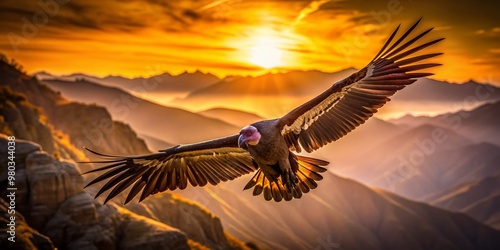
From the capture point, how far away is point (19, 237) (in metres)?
27.4

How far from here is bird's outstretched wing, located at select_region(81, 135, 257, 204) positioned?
13523mm

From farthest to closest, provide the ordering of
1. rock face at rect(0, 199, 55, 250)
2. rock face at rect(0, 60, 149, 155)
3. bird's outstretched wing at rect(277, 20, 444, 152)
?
rock face at rect(0, 60, 149, 155) < rock face at rect(0, 199, 55, 250) < bird's outstretched wing at rect(277, 20, 444, 152)

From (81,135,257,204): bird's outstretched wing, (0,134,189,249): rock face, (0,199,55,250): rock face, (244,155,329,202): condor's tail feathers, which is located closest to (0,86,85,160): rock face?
(0,134,189,249): rock face

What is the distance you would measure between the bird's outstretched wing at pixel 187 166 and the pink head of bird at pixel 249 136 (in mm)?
2112

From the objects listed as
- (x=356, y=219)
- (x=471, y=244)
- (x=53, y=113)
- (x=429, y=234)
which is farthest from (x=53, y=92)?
(x=471, y=244)

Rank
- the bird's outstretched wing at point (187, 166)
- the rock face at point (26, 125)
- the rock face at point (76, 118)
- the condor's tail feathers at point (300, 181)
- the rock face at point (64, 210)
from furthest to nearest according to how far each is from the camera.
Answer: the rock face at point (76, 118) < the rock face at point (26, 125) < the rock face at point (64, 210) < the bird's outstretched wing at point (187, 166) < the condor's tail feathers at point (300, 181)

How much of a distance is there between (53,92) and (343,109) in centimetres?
7041

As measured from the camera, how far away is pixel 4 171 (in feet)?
110

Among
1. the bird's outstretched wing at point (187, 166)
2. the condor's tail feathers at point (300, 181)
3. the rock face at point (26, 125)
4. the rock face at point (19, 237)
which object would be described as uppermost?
the rock face at point (26, 125)

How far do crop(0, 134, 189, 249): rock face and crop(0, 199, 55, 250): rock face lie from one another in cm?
485

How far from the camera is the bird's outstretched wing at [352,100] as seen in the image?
1085cm

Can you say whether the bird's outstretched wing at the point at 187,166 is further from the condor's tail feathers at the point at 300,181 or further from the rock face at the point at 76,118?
the rock face at the point at 76,118

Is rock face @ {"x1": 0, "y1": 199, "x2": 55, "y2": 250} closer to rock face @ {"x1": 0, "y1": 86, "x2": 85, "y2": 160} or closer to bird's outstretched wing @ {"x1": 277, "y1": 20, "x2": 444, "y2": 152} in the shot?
rock face @ {"x1": 0, "y1": 86, "x2": 85, "y2": 160}

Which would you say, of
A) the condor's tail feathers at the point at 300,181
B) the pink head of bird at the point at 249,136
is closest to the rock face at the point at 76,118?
the condor's tail feathers at the point at 300,181
